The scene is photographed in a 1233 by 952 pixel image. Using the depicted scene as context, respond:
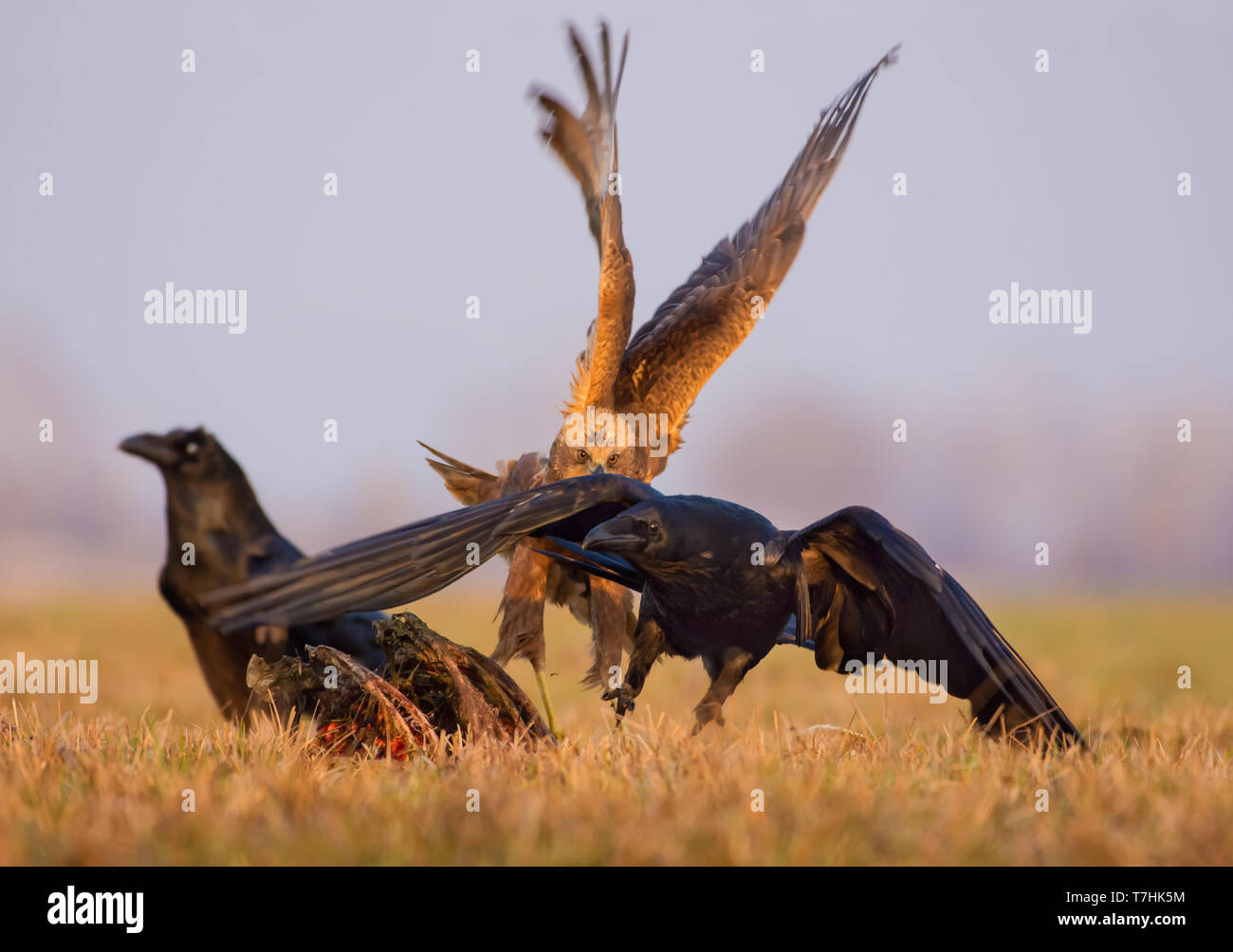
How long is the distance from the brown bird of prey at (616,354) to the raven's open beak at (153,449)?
1.62 m

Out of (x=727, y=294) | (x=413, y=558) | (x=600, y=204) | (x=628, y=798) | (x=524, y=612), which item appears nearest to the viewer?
(x=628, y=798)

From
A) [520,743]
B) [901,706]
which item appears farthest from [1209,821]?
[901,706]

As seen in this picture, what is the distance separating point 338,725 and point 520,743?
797mm

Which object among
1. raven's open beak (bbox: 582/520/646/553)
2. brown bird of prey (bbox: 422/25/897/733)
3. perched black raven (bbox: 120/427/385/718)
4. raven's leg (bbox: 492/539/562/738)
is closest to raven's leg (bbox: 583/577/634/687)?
brown bird of prey (bbox: 422/25/897/733)

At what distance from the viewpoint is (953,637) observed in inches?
189

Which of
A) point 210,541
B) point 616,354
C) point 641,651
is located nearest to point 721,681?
point 641,651

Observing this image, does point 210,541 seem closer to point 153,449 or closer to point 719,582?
point 153,449

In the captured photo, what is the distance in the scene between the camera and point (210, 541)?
715 centimetres

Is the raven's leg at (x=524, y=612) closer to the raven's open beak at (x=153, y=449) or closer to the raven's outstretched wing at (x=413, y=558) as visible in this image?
the raven's outstretched wing at (x=413, y=558)

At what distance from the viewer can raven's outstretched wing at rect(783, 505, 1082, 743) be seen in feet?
14.5

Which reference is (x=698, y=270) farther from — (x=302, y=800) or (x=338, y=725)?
(x=302, y=800)

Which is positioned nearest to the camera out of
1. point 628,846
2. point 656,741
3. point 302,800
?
point 628,846

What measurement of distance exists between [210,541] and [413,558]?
10.3 ft

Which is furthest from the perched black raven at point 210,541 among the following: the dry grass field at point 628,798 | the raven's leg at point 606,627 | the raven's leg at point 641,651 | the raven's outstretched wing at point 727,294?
the raven's leg at point 641,651
